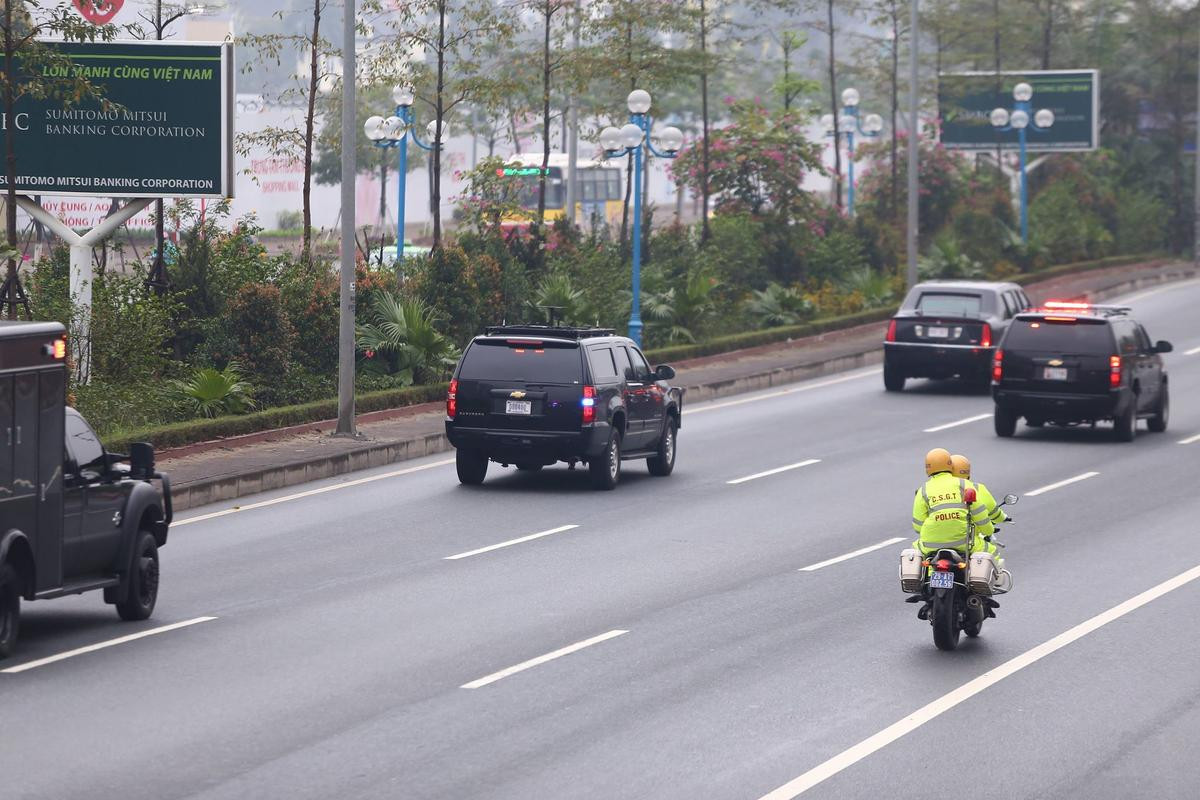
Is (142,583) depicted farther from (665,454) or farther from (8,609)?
(665,454)

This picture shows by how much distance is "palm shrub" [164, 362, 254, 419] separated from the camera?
25.8 metres

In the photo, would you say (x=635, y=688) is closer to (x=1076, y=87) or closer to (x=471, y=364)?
(x=471, y=364)

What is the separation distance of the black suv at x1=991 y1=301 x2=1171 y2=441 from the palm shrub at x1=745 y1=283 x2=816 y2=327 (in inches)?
592

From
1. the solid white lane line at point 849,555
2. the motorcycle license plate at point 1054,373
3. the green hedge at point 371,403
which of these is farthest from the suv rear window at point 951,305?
the solid white lane line at point 849,555

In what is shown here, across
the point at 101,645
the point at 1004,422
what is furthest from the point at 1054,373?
the point at 101,645

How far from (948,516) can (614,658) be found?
2477mm

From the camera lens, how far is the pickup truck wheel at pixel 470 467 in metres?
22.8

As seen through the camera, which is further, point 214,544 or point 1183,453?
point 1183,453

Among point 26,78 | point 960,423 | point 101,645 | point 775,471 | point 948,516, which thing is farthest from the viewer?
point 960,423

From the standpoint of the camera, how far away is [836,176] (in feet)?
188

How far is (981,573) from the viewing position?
43.8ft

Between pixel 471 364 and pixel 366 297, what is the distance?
29.7ft

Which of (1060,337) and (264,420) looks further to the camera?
(1060,337)

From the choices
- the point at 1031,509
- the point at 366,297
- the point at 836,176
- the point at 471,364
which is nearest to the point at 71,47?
the point at 366,297
